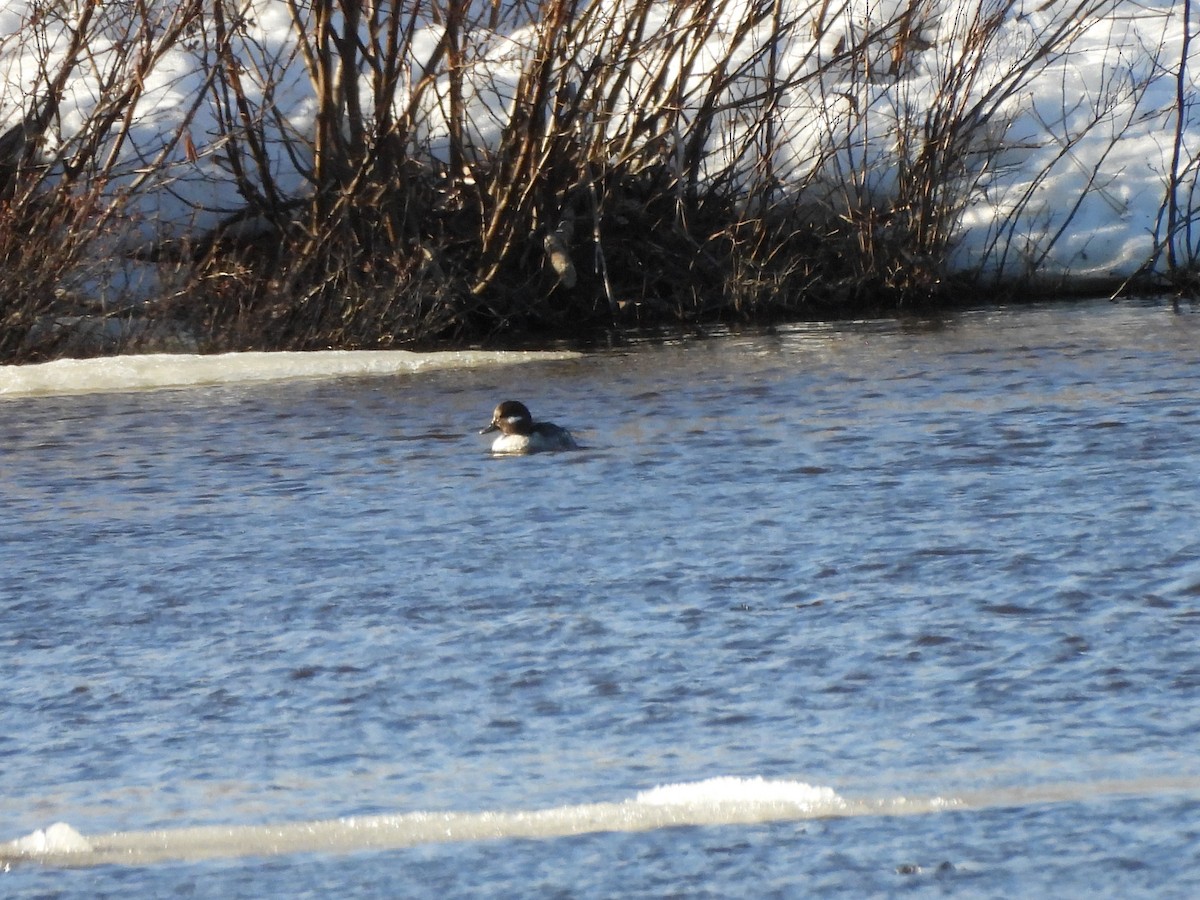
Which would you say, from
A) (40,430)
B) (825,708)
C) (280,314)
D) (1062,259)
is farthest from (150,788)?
(1062,259)

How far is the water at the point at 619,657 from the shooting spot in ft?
10.4

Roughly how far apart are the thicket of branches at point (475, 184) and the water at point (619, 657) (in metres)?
3.82

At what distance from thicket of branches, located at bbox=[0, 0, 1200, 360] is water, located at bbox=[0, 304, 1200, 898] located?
382 cm

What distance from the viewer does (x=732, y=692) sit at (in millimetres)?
4012

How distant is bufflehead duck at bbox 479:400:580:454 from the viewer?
7.36 metres

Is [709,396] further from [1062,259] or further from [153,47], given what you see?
Answer: [1062,259]

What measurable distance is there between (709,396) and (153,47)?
525 centimetres

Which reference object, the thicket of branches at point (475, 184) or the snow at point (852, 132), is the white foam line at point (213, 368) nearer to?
the thicket of branches at point (475, 184)

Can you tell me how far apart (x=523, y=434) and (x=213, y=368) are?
3517 mm

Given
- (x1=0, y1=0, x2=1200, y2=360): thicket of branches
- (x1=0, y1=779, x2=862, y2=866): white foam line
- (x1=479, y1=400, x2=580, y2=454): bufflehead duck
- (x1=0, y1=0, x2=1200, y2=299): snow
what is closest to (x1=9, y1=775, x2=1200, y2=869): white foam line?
(x1=0, y1=779, x2=862, y2=866): white foam line

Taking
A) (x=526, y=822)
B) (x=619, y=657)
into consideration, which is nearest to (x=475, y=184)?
(x=619, y=657)

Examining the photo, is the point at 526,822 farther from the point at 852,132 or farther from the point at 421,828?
the point at 852,132

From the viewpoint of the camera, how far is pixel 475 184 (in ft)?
43.5

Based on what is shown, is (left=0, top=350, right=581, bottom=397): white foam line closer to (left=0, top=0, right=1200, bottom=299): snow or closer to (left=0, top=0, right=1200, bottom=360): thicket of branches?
(left=0, top=0, right=1200, bottom=360): thicket of branches
